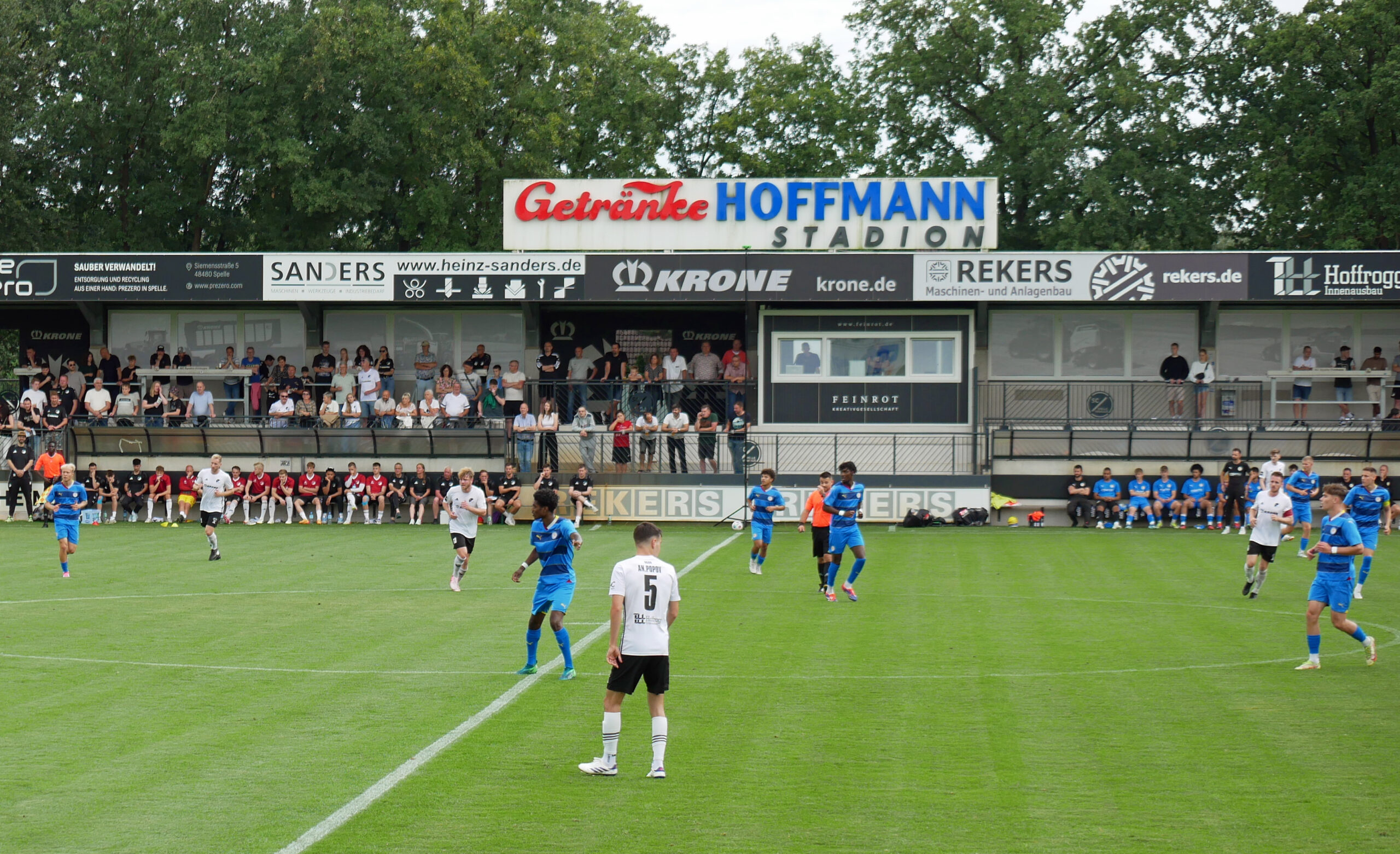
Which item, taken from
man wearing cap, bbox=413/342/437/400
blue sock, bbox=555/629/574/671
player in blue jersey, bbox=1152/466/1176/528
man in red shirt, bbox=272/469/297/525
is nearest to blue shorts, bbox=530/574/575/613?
blue sock, bbox=555/629/574/671

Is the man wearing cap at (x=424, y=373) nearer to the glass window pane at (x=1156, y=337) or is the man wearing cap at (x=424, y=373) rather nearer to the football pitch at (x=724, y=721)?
the football pitch at (x=724, y=721)

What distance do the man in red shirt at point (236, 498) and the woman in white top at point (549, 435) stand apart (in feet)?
23.9

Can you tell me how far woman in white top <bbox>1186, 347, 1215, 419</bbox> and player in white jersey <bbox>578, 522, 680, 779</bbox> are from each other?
26.7 m

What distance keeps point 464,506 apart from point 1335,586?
1162 cm

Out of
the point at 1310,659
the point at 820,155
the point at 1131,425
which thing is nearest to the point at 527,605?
the point at 1310,659

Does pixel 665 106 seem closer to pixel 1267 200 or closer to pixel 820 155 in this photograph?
pixel 820 155

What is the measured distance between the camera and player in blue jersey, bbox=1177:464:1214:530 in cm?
3159

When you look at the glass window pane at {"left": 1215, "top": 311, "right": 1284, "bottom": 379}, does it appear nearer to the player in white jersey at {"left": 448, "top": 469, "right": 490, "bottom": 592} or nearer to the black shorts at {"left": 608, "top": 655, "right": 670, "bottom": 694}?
the player in white jersey at {"left": 448, "top": 469, "right": 490, "bottom": 592}

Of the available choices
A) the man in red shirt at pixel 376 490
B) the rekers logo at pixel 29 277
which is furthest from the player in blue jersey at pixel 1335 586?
the rekers logo at pixel 29 277

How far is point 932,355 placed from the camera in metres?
34.9

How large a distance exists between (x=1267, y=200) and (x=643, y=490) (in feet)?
93.2

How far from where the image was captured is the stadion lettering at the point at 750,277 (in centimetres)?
3412

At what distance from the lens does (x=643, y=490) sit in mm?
32750

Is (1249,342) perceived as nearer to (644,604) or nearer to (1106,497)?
(1106,497)
